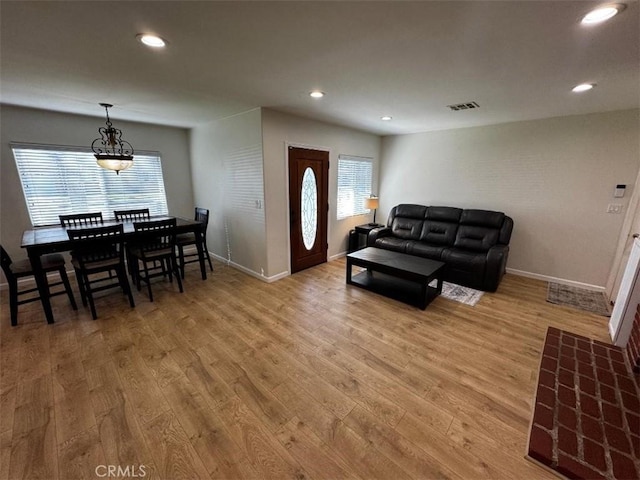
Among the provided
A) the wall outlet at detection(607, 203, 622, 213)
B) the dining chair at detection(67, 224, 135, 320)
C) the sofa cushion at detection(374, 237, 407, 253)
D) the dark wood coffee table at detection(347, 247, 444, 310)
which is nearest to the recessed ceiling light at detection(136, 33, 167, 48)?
the dining chair at detection(67, 224, 135, 320)

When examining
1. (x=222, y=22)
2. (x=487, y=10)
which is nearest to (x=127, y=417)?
(x=222, y=22)

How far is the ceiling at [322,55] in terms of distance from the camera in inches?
55.5

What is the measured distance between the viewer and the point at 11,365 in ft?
7.14

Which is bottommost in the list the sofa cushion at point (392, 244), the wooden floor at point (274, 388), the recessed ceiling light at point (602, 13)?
the wooden floor at point (274, 388)

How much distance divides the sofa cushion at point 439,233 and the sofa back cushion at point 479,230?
90 mm

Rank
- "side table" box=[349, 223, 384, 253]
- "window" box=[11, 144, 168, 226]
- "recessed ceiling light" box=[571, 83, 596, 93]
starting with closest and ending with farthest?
"recessed ceiling light" box=[571, 83, 596, 93] → "window" box=[11, 144, 168, 226] → "side table" box=[349, 223, 384, 253]

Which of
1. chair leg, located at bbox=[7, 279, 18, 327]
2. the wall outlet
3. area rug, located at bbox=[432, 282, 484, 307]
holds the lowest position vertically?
area rug, located at bbox=[432, 282, 484, 307]

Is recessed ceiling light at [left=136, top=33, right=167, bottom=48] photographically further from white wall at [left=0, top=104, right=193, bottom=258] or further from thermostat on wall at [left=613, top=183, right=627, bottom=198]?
thermostat on wall at [left=613, top=183, right=627, bottom=198]

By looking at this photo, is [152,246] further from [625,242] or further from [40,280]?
[625,242]

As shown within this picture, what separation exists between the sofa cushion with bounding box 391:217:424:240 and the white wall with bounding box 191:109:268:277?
2509 mm

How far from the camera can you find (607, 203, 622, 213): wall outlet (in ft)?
11.1

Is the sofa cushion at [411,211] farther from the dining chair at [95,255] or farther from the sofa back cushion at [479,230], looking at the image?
the dining chair at [95,255]

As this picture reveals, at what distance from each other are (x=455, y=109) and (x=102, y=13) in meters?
3.51

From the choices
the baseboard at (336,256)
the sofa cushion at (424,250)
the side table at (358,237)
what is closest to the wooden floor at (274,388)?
the sofa cushion at (424,250)
